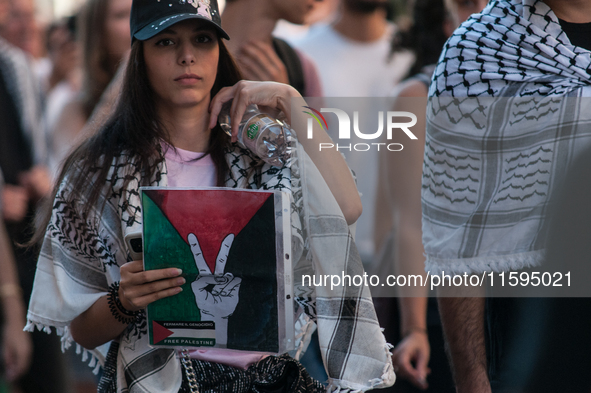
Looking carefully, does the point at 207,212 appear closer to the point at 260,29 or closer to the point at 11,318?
the point at 260,29

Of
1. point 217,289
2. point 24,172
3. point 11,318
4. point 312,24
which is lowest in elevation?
point 11,318

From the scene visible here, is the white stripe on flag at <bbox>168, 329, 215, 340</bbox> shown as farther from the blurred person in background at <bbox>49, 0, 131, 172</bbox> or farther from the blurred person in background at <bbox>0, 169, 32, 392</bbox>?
the blurred person in background at <bbox>49, 0, 131, 172</bbox>

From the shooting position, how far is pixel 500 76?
2.09 meters

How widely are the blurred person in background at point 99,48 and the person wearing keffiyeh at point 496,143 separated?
2073mm

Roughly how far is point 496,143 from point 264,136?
729mm

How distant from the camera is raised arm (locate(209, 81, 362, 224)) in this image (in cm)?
188

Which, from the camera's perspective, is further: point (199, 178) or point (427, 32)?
point (427, 32)

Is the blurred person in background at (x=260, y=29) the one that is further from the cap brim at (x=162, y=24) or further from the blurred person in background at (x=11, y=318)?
the blurred person in background at (x=11, y=318)

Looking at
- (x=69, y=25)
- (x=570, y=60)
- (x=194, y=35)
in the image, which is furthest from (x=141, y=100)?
(x=69, y=25)

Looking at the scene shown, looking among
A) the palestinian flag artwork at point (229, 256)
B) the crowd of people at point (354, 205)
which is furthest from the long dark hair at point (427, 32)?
the palestinian flag artwork at point (229, 256)

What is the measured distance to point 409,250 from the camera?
2527mm

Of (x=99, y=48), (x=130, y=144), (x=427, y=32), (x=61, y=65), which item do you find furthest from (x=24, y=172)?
(x=427, y=32)

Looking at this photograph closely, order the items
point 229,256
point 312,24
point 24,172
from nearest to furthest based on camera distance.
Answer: point 229,256, point 24,172, point 312,24

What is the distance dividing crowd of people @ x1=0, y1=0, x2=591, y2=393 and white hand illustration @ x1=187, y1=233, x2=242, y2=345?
56 millimetres
